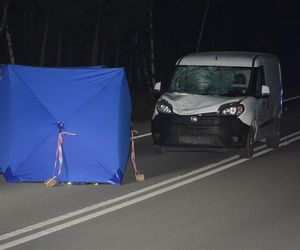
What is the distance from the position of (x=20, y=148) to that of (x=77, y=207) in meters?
1.91

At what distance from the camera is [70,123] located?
30.9 feet

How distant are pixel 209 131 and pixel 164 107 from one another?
0.94 metres

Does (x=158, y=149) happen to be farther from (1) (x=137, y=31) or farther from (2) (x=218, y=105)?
(1) (x=137, y=31)

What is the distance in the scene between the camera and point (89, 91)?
9.41 metres

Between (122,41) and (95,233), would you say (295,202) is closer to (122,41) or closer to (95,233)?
(95,233)

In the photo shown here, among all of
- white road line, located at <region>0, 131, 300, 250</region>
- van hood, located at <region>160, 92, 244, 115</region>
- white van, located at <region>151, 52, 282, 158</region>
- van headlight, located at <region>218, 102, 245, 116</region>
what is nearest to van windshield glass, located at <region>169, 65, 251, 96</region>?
white van, located at <region>151, 52, 282, 158</region>

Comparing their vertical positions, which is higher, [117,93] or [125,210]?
[117,93]

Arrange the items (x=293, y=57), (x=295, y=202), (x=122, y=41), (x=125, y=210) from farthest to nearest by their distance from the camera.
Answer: (x=293, y=57) → (x=122, y=41) → (x=295, y=202) → (x=125, y=210)

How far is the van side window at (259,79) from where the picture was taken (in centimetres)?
1212

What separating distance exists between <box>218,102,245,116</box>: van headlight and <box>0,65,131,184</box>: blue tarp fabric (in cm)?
241

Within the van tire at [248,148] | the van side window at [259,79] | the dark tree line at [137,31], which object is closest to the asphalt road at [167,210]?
the van tire at [248,148]

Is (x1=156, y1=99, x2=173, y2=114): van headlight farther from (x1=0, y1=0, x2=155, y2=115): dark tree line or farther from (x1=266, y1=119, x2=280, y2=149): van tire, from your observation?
(x1=0, y1=0, x2=155, y2=115): dark tree line

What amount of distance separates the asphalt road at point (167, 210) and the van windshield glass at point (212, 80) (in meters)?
1.45

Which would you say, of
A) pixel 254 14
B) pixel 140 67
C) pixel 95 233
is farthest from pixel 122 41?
pixel 95 233
